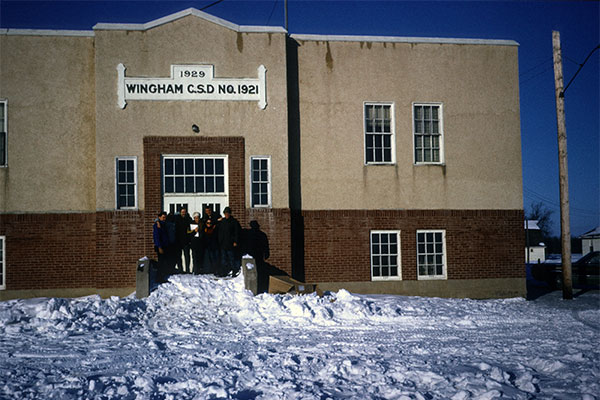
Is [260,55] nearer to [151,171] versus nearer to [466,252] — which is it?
[151,171]

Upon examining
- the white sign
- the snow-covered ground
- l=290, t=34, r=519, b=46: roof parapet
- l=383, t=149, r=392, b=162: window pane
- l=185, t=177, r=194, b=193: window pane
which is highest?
l=290, t=34, r=519, b=46: roof parapet

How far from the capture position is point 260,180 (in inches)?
611

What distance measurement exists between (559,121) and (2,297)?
59.4 feet

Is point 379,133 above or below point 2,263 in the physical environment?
above

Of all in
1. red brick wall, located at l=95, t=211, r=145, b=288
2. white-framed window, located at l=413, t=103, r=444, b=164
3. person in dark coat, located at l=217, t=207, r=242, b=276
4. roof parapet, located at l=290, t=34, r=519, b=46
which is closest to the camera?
person in dark coat, located at l=217, t=207, r=242, b=276

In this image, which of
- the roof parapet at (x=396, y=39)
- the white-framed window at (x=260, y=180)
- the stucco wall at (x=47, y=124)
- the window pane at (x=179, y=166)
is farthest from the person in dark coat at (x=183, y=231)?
the roof parapet at (x=396, y=39)

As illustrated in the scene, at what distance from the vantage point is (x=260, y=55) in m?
15.8

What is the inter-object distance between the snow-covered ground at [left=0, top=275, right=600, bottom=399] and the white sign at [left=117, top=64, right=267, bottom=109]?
559 centimetres

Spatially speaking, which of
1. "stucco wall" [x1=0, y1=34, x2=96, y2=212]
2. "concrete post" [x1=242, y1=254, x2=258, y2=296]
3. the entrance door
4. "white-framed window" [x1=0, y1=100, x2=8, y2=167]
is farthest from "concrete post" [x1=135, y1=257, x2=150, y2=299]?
"white-framed window" [x1=0, y1=100, x2=8, y2=167]

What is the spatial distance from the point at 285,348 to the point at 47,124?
11156mm

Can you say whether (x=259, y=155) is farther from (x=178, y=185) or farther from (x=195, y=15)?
(x=195, y=15)

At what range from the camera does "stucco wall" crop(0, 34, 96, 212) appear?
15305mm

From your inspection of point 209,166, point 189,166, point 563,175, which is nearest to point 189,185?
point 189,166

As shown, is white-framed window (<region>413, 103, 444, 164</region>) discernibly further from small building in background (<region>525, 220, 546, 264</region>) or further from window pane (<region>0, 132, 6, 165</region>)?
small building in background (<region>525, 220, 546, 264</region>)
